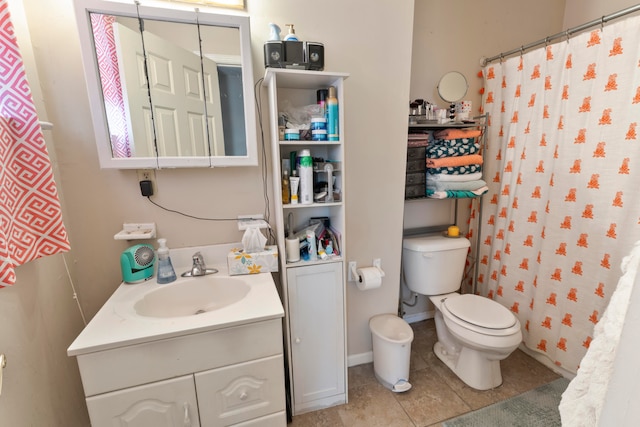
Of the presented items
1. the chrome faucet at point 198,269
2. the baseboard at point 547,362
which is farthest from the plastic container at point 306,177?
the baseboard at point 547,362

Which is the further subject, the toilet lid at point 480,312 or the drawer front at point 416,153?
the drawer front at point 416,153

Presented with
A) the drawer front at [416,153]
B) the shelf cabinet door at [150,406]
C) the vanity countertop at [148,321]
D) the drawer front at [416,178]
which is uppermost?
the drawer front at [416,153]

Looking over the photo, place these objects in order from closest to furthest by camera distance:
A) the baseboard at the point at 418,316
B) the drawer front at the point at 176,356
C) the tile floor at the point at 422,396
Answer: the drawer front at the point at 176,356
the tile floor at the point at 422,396
the baseboard at the point at 418,316

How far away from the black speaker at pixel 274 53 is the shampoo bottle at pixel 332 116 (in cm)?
25

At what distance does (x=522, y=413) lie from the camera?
139cm

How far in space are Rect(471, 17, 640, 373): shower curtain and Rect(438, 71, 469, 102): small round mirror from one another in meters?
0.27

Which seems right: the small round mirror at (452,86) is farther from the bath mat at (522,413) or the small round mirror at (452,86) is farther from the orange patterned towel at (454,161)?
the bath mat at (522,413)

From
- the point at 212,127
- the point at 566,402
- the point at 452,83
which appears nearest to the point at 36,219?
the point at 212,127

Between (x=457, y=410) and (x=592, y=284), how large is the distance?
95 cm

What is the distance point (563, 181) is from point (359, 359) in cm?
156

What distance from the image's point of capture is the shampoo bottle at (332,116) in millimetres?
1236

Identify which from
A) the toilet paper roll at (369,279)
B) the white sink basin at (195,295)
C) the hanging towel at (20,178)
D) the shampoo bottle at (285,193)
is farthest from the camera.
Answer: the toilet paper roll at (369,279)

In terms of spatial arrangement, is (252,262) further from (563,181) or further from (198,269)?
(563,181)

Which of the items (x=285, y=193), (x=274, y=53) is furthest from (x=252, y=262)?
(x=274, y=53)
